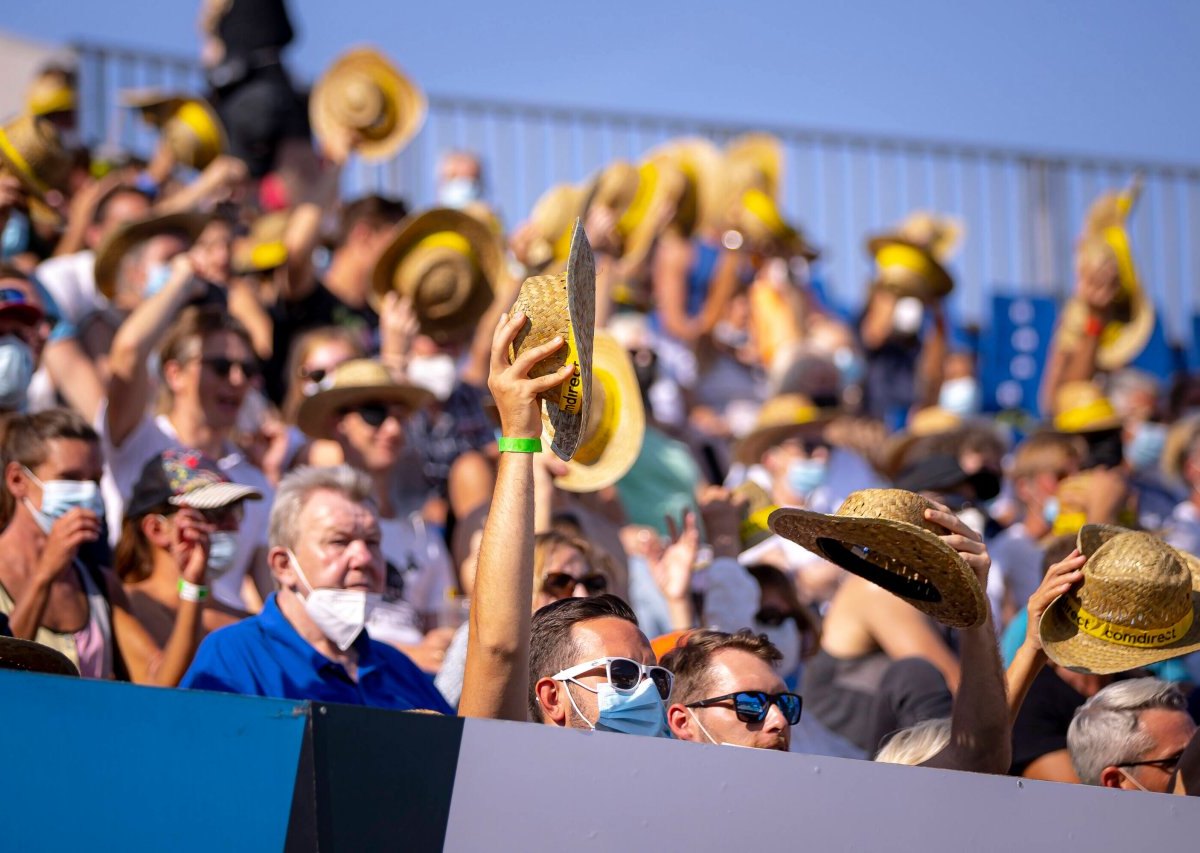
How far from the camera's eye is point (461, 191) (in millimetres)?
9859

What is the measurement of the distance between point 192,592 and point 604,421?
4.23 feet

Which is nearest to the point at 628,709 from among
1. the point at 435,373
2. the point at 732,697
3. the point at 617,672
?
the point at 617,672

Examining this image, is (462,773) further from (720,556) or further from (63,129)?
(63,129)

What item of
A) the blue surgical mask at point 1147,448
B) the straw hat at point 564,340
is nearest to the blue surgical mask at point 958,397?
the blue surgical mask at point 1147,448

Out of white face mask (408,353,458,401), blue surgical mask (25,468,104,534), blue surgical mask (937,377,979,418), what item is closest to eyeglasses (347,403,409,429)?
white face mask (408,353,458,401)

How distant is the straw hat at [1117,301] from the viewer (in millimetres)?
9375

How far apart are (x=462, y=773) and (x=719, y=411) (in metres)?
6.48

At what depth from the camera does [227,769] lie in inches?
108

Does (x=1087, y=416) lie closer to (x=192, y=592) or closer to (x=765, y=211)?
(x=765, y=211)

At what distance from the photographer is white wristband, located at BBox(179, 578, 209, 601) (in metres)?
4.70

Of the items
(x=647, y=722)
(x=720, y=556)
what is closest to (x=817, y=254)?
(x=720, y=556)

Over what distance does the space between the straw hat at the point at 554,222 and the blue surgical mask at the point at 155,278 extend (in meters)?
1.80

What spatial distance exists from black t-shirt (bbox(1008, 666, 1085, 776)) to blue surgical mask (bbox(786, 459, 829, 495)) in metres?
2.41

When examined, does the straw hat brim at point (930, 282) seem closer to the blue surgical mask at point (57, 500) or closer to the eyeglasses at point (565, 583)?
the eyeglasses at point (565, 583)
